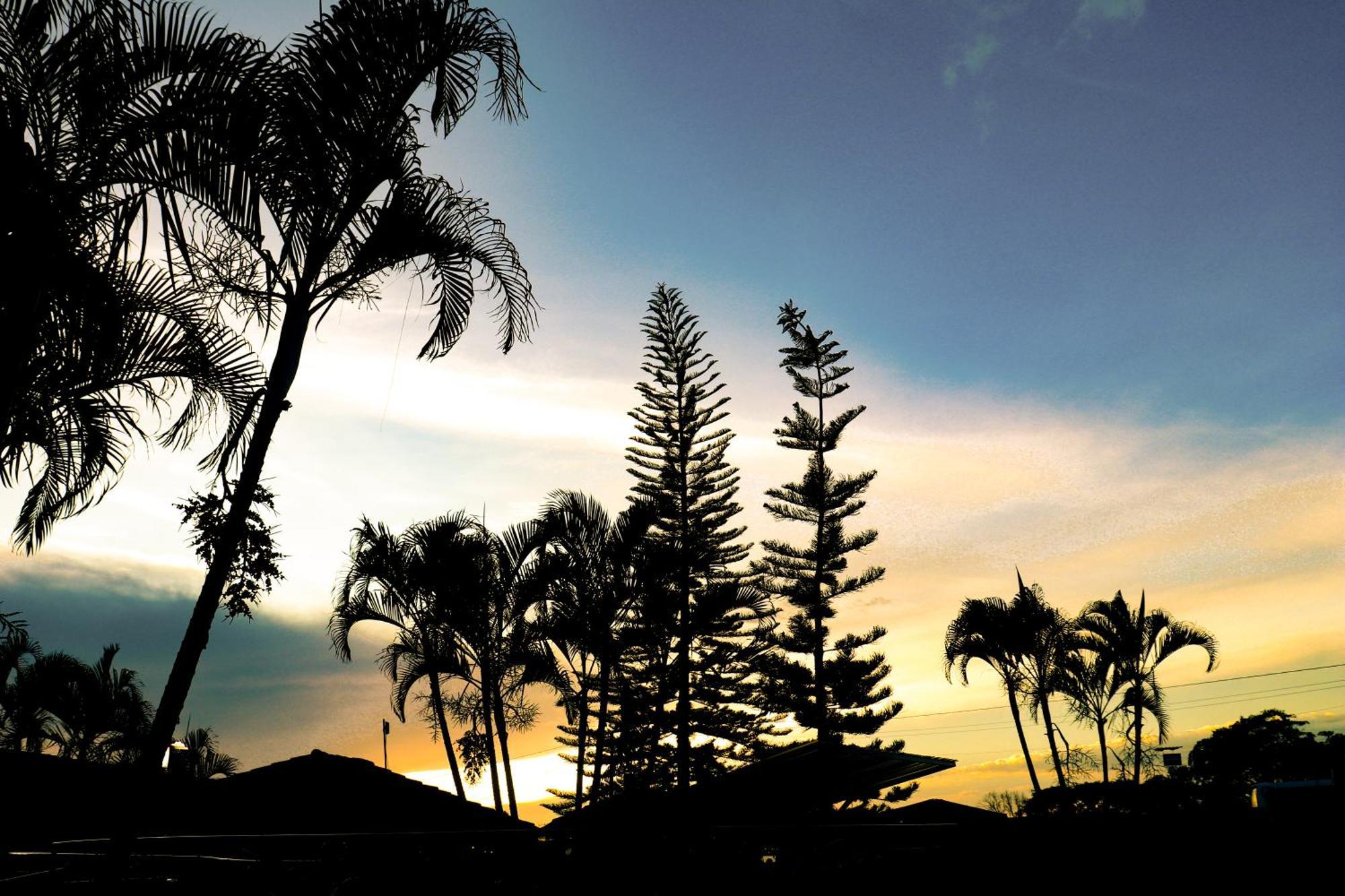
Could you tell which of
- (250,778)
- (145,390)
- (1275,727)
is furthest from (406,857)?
(1275,727)

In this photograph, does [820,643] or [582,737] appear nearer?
[582,737]

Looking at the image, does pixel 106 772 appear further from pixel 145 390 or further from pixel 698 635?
pixel 698 635

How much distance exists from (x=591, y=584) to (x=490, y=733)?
261cm

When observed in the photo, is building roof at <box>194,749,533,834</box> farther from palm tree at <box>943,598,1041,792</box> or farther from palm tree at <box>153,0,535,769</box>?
palm tree at <box>943,598,1041,792</box>

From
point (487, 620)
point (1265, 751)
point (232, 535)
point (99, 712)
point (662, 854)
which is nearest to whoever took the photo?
point (662, 854)

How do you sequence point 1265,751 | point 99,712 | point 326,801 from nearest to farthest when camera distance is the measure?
point 326,801
point 99,712
point 1265,751

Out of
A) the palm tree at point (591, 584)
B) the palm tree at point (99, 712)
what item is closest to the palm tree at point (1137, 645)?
the palm tree at point (591, 584)

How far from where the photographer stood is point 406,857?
11.5 ft

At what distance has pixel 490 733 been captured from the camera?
480 inches

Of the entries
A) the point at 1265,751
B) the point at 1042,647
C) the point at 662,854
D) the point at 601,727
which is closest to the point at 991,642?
the point at 1042,647

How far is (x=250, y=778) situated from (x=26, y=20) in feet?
19.6

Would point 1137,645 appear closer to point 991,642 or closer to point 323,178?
point 991,642

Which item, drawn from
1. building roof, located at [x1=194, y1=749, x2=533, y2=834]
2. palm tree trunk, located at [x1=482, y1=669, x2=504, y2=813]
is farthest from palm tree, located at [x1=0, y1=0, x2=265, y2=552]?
palm tree trunk, located at [x1=482, y1=669, x2=504, y2=813]

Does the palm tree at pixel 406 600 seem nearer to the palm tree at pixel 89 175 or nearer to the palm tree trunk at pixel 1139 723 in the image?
the palm tree at pixel 89 175
